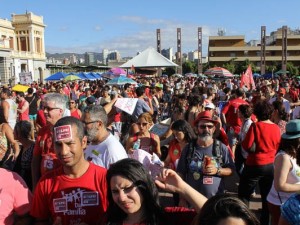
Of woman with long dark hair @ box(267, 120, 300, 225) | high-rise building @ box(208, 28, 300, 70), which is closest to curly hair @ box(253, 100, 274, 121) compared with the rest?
woman with long dark hair @ box(267, 120, 300, 225)

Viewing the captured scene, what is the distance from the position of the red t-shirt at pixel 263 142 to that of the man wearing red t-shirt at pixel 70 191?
7.61 ft

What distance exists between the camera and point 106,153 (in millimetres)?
3064

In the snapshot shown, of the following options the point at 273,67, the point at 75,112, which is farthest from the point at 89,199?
the point at 273,67

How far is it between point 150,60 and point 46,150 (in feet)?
33.3

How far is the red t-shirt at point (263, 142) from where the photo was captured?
4.17 metres

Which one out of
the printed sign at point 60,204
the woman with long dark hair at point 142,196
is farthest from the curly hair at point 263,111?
the printed sign at point 60,204

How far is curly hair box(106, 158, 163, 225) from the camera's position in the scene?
1995mm

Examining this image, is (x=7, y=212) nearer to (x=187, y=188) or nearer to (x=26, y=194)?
(x=26, y=194)

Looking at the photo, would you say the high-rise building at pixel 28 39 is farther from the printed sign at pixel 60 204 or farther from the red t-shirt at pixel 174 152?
the printed sign at pixel 60 204

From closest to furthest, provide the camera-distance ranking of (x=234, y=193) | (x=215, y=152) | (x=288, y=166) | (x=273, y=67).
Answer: (x=288, y=166) < (x=215, y=152) < (x=234, y=193) < (x=273, y=67)

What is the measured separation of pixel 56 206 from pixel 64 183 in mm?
158

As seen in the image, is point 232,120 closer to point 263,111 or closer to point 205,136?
point 263,111

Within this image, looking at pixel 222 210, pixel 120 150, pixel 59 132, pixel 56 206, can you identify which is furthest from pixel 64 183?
pixel 222 210

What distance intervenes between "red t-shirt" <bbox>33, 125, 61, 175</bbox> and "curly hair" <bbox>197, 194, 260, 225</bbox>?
2.02 meters
